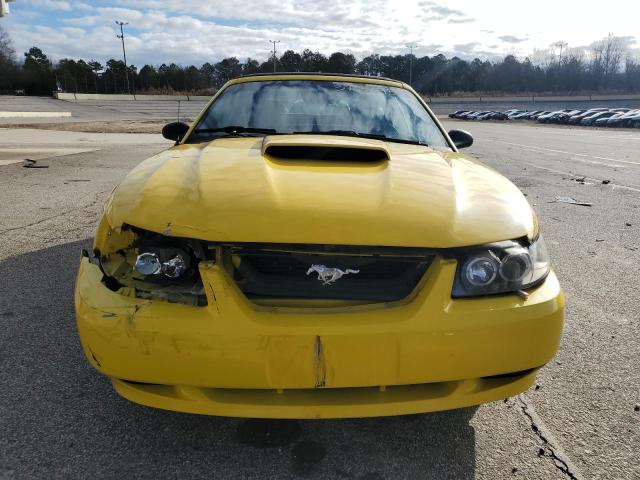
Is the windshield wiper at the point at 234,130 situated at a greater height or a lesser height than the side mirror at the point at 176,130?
greater

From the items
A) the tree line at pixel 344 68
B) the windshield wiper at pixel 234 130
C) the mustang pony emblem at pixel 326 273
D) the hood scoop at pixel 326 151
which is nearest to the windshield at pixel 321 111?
the windshield wiper at pixel 234 130

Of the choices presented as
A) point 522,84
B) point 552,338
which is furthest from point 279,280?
point 522,84

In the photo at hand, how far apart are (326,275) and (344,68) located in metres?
79.1

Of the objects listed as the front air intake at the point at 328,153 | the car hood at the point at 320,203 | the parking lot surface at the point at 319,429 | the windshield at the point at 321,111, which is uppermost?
the windshield at the point at 321,111

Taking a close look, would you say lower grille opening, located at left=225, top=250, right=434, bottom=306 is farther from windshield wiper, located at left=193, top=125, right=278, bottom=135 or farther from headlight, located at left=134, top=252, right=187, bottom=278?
windshield wiper, located at left=193, top=125, right=278, bottom=135

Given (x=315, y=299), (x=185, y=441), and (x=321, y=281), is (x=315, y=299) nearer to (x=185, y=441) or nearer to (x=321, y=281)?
(x=321, y=281)

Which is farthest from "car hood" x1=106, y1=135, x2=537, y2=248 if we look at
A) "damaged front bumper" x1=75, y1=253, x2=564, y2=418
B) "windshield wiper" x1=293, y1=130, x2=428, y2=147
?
"windshield wiper" x1=293, y1=130, x2=428, y2=147

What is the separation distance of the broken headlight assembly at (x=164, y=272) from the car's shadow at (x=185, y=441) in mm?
653

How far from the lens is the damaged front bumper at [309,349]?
1534 mm

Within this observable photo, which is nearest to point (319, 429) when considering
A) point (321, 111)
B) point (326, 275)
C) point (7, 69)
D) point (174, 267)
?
point (326, 275)

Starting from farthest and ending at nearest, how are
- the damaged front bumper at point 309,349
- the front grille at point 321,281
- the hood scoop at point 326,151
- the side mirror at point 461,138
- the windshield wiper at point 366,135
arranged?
the side mirror at point 461,138
the windshield wiper at point 366,135
the hood scoop at point 326,151
the front grille at point 321,281
the damaged front bumper at point 309,349

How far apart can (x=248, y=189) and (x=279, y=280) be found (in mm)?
389

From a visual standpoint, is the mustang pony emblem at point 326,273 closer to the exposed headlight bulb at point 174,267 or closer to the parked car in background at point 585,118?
the exposed headlight bulb at point 174,267

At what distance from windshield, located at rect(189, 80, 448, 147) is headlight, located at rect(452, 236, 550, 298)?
1331 millimetres
